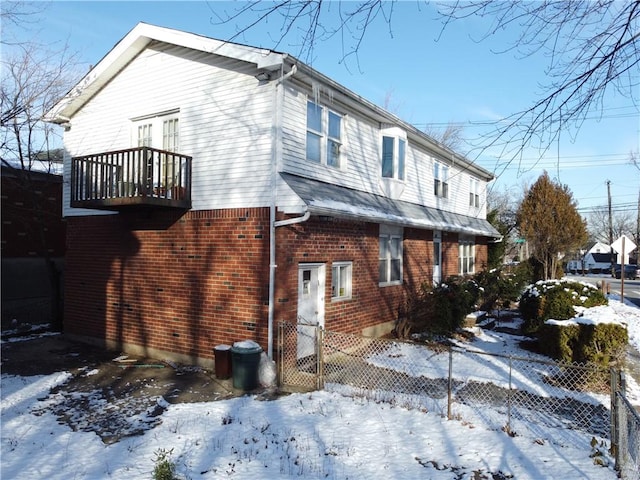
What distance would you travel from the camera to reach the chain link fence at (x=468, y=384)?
6.32 metres

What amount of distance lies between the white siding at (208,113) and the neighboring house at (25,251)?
218 inches

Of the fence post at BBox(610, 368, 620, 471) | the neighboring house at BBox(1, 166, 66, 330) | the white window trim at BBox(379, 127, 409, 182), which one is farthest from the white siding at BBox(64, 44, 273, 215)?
the fence post at BBox(610, 368, 620, 471)

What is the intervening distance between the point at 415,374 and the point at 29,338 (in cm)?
1064

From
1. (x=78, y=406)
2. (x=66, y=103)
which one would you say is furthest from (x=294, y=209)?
(x=66, y=103)

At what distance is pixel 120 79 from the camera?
38.1 feet

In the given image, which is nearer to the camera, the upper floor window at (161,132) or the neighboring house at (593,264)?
the upper floor window at (161,132)

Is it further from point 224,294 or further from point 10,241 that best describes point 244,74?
point 10,241

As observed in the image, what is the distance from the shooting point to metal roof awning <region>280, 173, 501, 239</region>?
8773 mm

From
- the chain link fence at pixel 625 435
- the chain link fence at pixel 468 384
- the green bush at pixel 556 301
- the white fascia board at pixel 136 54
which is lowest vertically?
the chain link fence at pixel 468 384

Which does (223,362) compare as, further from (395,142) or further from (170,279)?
(395,142)

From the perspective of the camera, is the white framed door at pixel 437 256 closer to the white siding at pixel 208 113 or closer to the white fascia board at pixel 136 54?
the white siding at pixel 208 113

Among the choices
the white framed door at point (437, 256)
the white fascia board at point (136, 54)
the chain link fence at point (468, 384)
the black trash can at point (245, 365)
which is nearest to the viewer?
the chain link fence at point (468, 384)

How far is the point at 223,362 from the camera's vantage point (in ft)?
28.1

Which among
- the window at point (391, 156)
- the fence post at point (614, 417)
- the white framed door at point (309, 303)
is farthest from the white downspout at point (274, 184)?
the fence post at point (614, 417)
